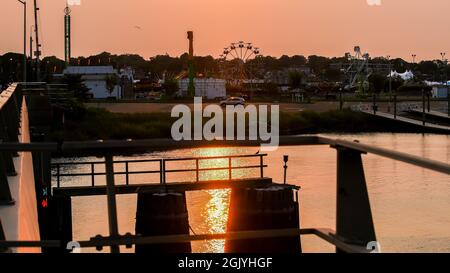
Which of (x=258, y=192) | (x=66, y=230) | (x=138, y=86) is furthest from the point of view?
(x=138, y=86)

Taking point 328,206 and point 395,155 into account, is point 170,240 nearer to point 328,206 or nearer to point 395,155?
point 395,155

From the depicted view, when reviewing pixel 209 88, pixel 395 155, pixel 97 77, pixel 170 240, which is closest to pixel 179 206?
pixel 170 240

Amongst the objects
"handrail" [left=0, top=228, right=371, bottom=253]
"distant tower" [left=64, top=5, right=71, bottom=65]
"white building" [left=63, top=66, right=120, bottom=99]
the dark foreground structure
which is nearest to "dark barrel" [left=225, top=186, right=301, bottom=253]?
the dark foreground structure

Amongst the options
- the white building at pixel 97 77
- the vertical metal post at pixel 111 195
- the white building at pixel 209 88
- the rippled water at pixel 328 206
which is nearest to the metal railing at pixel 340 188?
the vertical metal post at pixel 111 195

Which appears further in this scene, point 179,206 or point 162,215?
point 179,206

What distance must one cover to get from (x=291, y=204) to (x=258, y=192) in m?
1.01

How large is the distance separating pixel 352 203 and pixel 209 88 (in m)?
146

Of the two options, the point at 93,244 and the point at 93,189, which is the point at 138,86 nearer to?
the point at 93,189

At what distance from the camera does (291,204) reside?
66.0 ft

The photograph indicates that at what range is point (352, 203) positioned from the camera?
4094 millimetres

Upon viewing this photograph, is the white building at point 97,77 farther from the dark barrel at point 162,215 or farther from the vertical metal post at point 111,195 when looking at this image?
the vertical metal post at point 111,195

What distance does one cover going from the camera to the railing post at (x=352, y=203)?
404 centimetres
